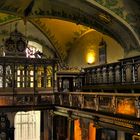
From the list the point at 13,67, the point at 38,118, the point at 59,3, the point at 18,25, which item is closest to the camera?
the point at 59,3

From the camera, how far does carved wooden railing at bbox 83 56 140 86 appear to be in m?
13.7

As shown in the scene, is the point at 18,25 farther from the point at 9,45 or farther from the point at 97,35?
the point at 97,35

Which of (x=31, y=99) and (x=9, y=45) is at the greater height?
(x=9, y=45)

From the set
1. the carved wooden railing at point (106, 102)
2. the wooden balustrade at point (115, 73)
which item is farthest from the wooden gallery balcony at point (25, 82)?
the wooden balustrade at point (115, 73)

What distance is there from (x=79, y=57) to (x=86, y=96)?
821cm

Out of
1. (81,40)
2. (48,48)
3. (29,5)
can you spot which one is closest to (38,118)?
(48,48)

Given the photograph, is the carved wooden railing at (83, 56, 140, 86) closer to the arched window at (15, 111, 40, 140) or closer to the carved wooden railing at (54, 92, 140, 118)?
the carved wooden railing at (54, 92, 140, 118)

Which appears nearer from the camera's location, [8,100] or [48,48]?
[8,100]

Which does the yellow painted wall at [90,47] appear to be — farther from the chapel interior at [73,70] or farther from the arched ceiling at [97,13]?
the arched ceiling at [97,13]

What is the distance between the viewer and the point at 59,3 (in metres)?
14.1

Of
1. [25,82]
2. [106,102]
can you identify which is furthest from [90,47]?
[106,102]

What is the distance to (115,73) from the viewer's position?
51.2ft

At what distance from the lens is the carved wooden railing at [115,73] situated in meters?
13.7

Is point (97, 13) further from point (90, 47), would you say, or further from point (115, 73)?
point (90, 47)
